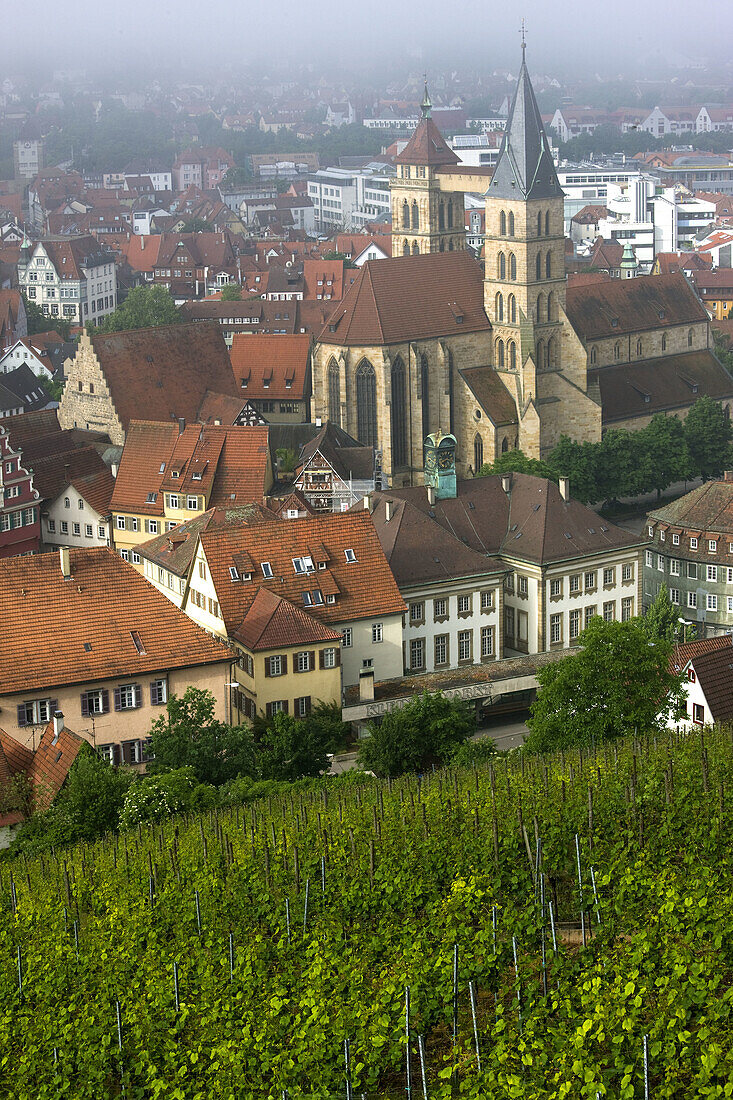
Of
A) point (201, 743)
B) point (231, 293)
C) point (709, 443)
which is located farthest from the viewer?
point (231, 293)

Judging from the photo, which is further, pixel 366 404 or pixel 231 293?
pixel 231 293

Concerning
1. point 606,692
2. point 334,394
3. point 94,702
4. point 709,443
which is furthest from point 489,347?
point 606,692

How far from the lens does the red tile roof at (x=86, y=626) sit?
5822 centimetres

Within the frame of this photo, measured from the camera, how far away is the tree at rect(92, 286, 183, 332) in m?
Result: 149

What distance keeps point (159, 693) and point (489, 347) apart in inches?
2082

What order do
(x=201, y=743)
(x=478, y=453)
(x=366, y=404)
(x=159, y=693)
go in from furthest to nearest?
(x=478, y=453)
(x=366, y=404)
(x=159, y=693)
(x=201, y=743)

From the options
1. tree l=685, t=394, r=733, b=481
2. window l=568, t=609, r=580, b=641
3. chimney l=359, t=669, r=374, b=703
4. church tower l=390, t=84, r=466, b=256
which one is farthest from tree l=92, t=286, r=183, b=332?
chimney l=359, t=669, r=374, b=703

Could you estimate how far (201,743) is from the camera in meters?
54.9

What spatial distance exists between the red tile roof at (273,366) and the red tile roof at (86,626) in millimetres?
54396

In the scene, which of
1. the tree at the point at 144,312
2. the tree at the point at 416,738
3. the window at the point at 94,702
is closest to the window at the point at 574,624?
the tree at the point at 416,738

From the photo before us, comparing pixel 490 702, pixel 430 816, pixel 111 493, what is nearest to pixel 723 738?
pixel 430 816

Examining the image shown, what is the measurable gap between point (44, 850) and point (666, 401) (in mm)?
74414

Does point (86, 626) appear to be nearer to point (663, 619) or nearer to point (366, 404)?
point (663, 619)

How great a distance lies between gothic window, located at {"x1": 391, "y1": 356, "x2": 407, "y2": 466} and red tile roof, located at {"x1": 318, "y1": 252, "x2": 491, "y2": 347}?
189 cm
